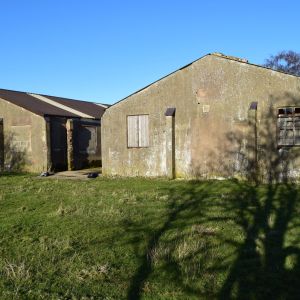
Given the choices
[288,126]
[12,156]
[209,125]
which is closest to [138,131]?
[209,125]

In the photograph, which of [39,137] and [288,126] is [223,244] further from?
[39,137]

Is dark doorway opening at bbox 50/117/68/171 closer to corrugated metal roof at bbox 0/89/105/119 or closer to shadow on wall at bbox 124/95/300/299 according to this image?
corrugated metal roof at bbox 0/89/105/119

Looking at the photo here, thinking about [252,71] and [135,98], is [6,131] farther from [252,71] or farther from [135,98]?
[252,71]

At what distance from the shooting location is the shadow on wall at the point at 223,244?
4.82 meters

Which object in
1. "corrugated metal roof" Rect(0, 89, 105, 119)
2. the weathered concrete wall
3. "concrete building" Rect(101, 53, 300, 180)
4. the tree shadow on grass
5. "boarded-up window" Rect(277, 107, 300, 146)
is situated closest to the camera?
the tree shadow on grass

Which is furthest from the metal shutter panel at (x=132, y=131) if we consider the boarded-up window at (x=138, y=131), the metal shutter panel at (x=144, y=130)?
the metal shutter panel at (x=144, y=130)

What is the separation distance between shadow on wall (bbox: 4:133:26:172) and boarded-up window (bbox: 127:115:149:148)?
279 inches

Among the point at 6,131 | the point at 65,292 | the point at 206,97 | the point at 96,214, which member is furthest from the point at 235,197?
the point at 6,131

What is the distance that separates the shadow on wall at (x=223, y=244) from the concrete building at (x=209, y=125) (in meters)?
2.13

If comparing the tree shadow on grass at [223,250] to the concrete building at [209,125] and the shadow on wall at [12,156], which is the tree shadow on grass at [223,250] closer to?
the concrete building at [209,125]

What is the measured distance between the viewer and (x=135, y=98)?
17125mm

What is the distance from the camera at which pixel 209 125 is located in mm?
15703

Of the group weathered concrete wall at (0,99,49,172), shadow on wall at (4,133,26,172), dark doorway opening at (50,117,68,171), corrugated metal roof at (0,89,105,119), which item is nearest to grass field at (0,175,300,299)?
weathered concrete wall at (0,99,49,172)

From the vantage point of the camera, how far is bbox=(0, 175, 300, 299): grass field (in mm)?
4812
